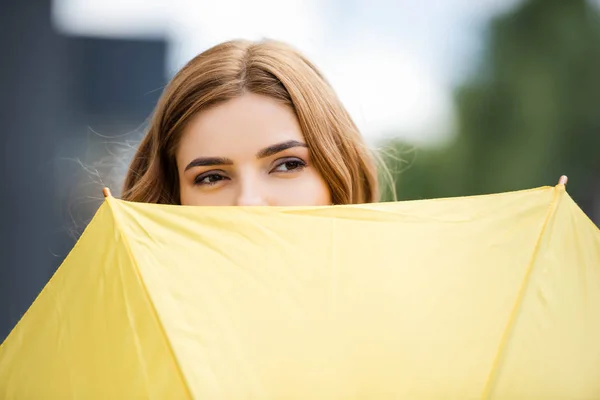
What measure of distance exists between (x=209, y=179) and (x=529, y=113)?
23.7 meters

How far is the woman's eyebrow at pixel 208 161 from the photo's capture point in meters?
2.56

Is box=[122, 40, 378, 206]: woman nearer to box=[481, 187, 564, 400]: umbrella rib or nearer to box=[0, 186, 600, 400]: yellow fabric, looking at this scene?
box=[0, 186, 600, 400]: yellow fabric

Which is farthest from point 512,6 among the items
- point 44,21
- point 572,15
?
point 44,21

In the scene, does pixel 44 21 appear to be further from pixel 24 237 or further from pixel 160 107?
pixel 160 107

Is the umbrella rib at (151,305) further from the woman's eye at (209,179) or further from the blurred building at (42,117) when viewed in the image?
the blurred building at (42,117)

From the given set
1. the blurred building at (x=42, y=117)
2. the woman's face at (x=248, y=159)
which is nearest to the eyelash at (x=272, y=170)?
the woman's face at (x=248, y=159)

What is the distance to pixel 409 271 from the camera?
187cm

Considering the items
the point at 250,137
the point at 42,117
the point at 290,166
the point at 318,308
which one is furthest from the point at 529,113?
the point at 318,308

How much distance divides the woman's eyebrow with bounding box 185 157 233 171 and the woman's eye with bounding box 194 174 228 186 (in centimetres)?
5

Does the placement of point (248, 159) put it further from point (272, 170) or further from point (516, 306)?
point (516, 306)

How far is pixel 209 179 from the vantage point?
2.64 metres

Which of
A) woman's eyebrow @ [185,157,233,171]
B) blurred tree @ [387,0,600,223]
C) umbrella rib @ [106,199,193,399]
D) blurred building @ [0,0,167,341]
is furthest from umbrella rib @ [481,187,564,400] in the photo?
blurred tree @ [387,0,600,223]

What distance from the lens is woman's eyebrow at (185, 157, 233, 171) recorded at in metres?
2.56

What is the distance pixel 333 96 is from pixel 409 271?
49.8 inches
